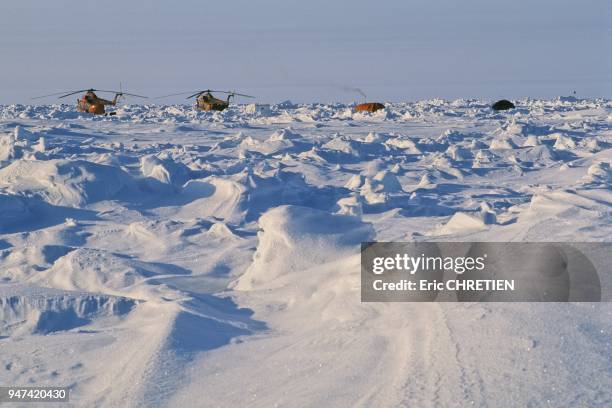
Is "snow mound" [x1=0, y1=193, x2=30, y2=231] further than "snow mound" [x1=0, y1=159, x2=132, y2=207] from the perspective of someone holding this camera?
No

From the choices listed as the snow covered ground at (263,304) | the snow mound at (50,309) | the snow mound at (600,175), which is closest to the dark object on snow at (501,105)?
the snow mound at (600,175)

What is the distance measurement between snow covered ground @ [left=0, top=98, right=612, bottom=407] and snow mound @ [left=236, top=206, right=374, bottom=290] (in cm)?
2

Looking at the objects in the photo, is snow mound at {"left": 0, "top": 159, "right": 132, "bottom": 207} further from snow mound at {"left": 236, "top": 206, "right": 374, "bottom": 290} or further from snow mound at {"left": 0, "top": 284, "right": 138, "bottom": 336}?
snow mound at {"left": 0, "top": 284, "right": 138, "bottom": 336}

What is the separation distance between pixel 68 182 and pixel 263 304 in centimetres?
877

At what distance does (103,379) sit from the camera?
4.68 m

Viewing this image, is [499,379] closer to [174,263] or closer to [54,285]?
[54,285]

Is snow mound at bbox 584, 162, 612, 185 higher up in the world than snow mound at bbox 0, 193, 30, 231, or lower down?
higher up

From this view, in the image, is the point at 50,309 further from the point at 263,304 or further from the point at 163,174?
the point at 163,174

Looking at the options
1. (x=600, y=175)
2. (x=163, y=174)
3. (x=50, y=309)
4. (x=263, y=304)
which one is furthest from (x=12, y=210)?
(x=600, y=175)

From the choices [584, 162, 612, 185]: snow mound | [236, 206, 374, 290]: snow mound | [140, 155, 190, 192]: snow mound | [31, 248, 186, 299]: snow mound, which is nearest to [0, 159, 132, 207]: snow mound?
[140, 155, 190, 192]: snow mound

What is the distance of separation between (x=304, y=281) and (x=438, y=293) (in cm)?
165

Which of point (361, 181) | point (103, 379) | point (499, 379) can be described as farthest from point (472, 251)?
point (361, 181)

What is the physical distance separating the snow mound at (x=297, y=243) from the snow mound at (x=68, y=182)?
7219mm

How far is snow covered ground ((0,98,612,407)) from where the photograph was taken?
13.1 ft
